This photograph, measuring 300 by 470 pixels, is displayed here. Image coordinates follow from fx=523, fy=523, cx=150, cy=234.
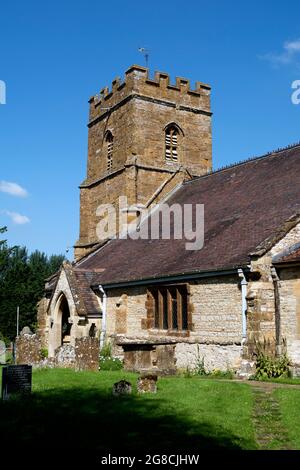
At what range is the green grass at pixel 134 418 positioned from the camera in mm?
7242

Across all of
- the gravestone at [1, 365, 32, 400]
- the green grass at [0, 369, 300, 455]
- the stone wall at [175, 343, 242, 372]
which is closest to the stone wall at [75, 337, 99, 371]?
the stone wall at [175, 343, 242, 372]

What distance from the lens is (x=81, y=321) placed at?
21734 millimetres

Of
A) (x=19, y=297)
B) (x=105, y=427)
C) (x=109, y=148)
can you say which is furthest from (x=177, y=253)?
(x=19, y=297)

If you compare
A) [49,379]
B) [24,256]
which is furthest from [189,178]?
[24,256]

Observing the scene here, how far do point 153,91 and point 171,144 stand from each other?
10.5ft

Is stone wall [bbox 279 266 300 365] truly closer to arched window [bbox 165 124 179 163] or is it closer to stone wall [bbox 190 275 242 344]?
stone wall [bbox 190 275 242 344]

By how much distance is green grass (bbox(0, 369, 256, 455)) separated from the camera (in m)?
7.24

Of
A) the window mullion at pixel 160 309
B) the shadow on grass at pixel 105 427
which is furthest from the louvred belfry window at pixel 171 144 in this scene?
the shadow on grass at pixel 105 427

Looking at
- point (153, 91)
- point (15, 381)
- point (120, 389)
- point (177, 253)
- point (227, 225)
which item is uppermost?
point (153, 91)

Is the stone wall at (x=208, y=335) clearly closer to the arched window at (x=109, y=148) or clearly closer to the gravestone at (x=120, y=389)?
the gravestone at (x=120, y=389)

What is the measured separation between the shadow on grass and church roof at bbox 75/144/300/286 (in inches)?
261

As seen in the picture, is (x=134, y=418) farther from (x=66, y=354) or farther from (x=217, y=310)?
(x=66, y=354)

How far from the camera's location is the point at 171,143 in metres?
30.2

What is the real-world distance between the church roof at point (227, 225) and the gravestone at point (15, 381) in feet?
22.4
